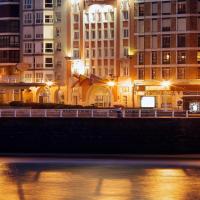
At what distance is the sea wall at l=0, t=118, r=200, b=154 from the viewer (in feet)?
282

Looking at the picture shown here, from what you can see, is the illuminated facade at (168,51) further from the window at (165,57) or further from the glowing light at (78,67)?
the glowing light at (78,67)

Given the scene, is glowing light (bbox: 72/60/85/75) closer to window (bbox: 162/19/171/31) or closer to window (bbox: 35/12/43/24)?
window (bbox: 35/12/43/24)

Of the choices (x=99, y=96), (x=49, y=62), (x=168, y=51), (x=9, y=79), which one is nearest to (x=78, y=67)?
(x=99, y=96)

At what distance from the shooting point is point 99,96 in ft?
387

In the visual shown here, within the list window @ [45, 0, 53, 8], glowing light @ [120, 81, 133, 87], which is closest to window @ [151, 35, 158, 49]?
glowing light @ [120, 81, 133, 87]

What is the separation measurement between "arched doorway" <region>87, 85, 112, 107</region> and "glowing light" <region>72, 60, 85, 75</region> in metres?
2.65

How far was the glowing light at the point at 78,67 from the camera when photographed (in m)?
117

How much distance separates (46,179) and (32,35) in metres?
57.4

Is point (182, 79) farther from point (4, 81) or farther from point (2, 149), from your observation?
point (2, 149)

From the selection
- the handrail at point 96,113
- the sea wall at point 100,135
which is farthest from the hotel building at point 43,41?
the sea wall at point 100,135

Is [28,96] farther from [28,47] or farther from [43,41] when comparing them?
[43,41]

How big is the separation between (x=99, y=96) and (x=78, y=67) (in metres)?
4.68

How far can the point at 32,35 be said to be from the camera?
121 metres

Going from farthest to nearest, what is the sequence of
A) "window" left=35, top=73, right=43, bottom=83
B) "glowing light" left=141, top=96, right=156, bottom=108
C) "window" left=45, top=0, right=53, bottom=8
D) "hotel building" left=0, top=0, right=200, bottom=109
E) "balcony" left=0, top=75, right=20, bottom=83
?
"window" left=45, top=0, right=53, bottom=8
"window" left=35, top=73, right=43, bottom=83
"balcony" left=0, top=75, right=20, bottom=83
"hotel building" left=0, top=0, right=200, bottom=109
"glowing light" left=141, top=96, right=156, bottom=108
